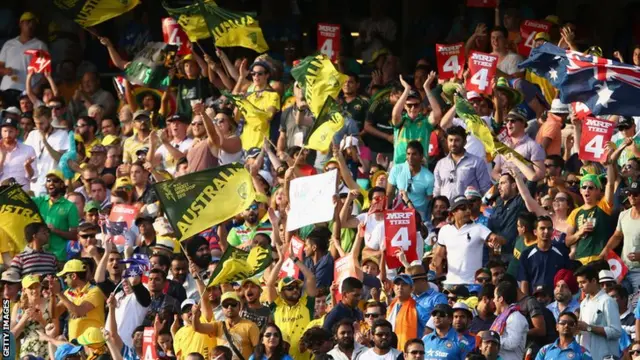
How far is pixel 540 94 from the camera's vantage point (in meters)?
25.1

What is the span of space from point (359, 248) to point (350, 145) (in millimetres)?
2691

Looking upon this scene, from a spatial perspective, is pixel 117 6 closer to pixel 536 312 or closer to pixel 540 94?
pixel 540 94

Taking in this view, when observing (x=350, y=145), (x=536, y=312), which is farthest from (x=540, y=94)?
(x=536, y=312)

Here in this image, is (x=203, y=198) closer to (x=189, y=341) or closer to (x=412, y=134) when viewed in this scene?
(x=189, y=341)

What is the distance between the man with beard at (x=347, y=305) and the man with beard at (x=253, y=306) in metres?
0.63

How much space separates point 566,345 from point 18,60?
1103 cm

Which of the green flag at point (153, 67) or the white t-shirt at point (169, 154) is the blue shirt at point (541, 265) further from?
the green flag at point (153, 67)

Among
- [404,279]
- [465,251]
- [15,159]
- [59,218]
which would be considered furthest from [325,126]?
[15,159]

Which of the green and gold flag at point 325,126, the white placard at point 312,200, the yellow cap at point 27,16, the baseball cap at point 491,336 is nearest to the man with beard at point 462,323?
the baseball cap at point 491,336

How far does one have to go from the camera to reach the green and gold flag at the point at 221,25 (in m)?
25.5

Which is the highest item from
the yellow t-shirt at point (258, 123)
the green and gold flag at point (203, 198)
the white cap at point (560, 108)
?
the green and gold flag at point (203, 198)

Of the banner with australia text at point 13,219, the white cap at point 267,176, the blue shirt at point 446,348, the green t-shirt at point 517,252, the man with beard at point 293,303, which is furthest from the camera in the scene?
the white cap at point 267,176

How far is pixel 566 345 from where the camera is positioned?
746 inches

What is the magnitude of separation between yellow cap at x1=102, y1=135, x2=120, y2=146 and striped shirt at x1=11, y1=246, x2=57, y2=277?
10.6 ft
